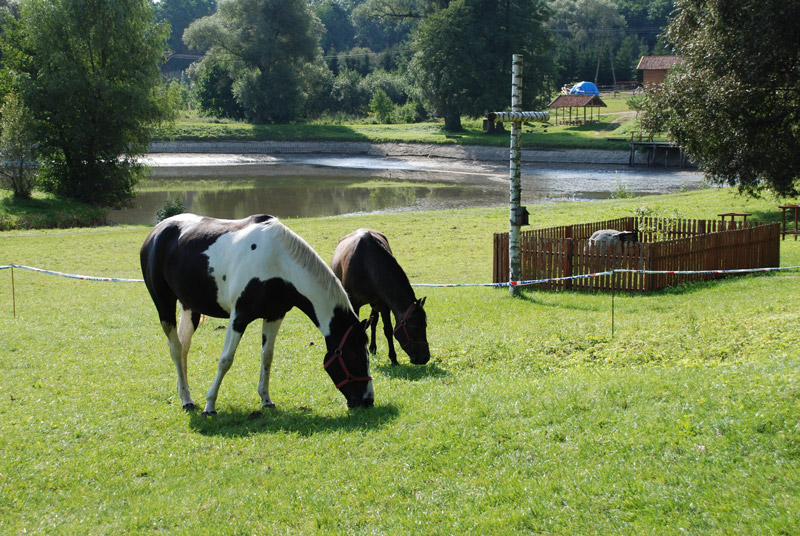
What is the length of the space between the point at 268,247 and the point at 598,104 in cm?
8354

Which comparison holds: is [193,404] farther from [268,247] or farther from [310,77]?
[310,77]

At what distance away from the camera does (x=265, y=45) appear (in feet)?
292

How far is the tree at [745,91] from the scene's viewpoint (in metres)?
25.1

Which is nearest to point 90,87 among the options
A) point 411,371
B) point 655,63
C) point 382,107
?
point 411,371

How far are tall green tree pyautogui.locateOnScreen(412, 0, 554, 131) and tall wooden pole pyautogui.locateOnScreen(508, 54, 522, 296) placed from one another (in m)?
61.7

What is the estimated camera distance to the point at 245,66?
94.2 m

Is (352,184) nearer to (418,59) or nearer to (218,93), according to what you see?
(418,59)

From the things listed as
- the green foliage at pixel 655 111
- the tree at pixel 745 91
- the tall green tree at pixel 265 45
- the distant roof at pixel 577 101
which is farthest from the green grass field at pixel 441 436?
the tall green tree at pixel 265 45

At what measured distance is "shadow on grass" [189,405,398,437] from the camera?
8.24m

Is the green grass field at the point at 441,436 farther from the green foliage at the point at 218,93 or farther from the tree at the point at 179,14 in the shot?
the tree at the point at 179,14

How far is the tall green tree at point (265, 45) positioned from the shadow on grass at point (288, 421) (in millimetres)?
85846

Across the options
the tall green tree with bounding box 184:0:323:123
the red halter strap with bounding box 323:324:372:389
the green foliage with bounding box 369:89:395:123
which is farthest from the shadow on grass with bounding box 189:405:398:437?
the green foliage with bounding box 369:89:395:123

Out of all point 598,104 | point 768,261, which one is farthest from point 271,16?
point 768,261

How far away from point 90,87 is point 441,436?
43700 mm
